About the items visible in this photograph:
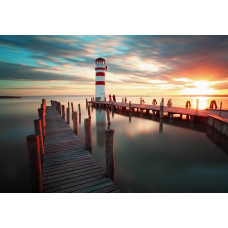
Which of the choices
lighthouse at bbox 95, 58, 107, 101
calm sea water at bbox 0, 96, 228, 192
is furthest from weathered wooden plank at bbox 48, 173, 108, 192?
lighthouse at bbox 95, 58, 107, 101

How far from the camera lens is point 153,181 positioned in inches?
195

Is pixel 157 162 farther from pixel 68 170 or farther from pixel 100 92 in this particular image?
pixel 100 92

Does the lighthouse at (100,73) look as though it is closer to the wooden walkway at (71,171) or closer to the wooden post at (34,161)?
the wooden walkway at (71,171)

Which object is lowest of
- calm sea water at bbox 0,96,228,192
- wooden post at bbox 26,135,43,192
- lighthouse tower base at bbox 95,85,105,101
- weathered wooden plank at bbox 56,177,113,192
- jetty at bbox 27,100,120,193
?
calm sea water at bbox 0,96,228,192

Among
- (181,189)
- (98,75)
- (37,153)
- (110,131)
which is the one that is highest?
(98,75)

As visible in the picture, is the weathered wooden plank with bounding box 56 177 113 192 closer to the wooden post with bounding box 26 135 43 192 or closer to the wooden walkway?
the wooden walkway

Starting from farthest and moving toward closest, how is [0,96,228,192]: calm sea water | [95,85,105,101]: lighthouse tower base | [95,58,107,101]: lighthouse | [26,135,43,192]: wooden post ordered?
[95,85,105,101]: lighthouse tower base < [95,58,107,101]: lighthouse < [0,96,228,192]: calm sea water < [26,135,43,192]: wooden post

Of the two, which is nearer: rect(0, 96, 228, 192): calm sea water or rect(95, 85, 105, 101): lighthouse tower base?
rect(0, 96, 228, 192): calm sea water

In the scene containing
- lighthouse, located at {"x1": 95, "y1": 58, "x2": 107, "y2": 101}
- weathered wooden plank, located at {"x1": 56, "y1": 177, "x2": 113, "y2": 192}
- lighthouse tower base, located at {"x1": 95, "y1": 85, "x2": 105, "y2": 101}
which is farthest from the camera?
lighthouse tower base, located at {"x1": 95, "y1": 85, "x2": 105, "y2": 101}

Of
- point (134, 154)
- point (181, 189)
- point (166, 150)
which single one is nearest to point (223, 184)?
point (181, 189)

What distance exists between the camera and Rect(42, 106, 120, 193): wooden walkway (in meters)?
3.34

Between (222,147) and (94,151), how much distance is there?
718cm

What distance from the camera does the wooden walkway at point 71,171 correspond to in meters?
3.34

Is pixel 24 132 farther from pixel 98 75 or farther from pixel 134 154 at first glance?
pixel 98 75
